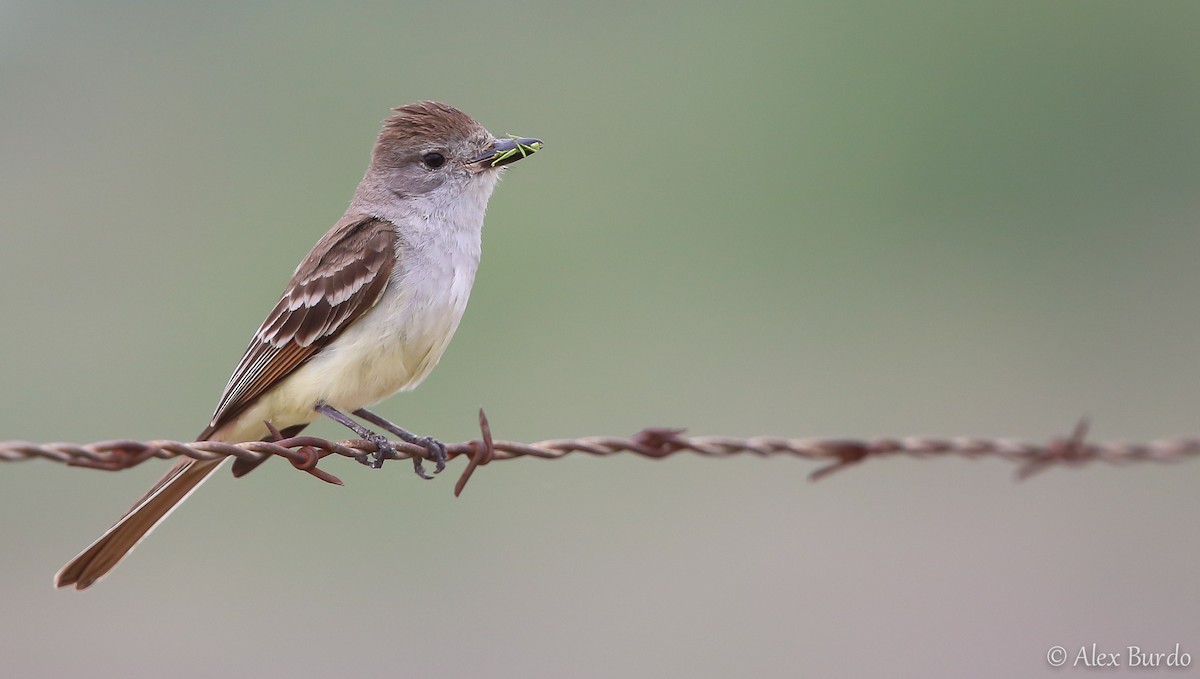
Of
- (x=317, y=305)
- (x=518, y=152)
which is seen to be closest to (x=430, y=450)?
(x=317, y=305)

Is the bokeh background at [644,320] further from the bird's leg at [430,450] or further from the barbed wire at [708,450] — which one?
the barbed wire at [708,450]

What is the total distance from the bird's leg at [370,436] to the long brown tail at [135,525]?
22.0 inches

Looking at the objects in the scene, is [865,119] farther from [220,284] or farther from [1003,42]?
[220,284]

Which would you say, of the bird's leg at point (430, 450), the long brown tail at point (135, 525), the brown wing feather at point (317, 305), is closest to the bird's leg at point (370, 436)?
the bird's leg at point (430, 450)

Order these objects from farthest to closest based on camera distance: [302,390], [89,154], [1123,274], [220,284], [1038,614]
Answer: [89,154] → [1123,274] → [220,284] → [1038,614] → [302,390]

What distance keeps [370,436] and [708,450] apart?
6.51 ft

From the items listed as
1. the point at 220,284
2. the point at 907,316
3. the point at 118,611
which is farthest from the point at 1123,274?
the point at 118,611

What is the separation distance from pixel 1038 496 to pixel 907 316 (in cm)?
512

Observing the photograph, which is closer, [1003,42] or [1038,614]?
[1038,614]

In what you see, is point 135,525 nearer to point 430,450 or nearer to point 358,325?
point 358,325

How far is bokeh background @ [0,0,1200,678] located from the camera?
38.7 ft

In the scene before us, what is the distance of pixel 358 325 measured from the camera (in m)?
6.29

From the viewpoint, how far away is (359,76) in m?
22.9

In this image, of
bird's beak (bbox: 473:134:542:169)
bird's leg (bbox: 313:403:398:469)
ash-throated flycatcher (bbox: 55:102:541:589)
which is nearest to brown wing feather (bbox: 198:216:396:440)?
Result: ash-throated flycatcher (bbox: 55:102:541:589)
